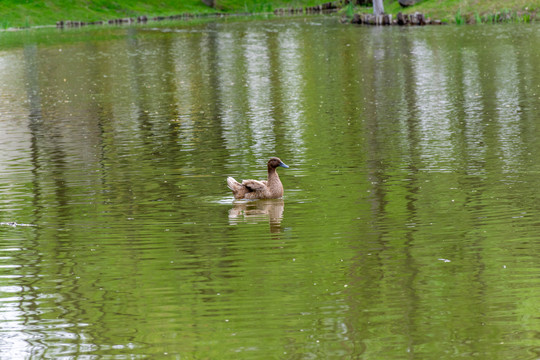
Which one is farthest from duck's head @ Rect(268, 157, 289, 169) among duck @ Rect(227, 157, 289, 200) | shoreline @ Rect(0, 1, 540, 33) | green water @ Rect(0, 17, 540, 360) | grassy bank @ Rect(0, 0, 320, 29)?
grassy bank @ Rect(0, 0, 320, 29)

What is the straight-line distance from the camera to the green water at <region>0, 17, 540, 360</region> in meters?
12.1

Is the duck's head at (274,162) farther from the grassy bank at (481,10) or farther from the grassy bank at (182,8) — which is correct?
the grassy bank at (182,8)

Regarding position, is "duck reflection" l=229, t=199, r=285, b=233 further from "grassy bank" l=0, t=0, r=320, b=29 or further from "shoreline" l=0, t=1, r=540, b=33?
A: "grassy bank" l=0, t=0, r=320, b=29

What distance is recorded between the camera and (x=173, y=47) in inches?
2997

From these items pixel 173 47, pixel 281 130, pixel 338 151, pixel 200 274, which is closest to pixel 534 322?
pixel 200 274

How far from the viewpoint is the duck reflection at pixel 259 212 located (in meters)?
18.6

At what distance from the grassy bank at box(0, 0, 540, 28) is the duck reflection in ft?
215

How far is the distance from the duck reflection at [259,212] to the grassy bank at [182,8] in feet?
215

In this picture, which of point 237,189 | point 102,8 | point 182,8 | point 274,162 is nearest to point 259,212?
point 237,189

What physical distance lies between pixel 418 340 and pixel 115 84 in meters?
40.2

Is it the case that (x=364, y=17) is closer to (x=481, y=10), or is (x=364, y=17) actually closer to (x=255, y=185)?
(x=481, y=10)

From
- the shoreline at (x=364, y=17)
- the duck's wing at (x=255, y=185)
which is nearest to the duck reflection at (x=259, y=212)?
the duck's wing at (x=255, y=185)

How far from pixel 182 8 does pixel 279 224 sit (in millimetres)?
135043

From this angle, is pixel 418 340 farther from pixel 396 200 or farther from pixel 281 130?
pixel 281 130
